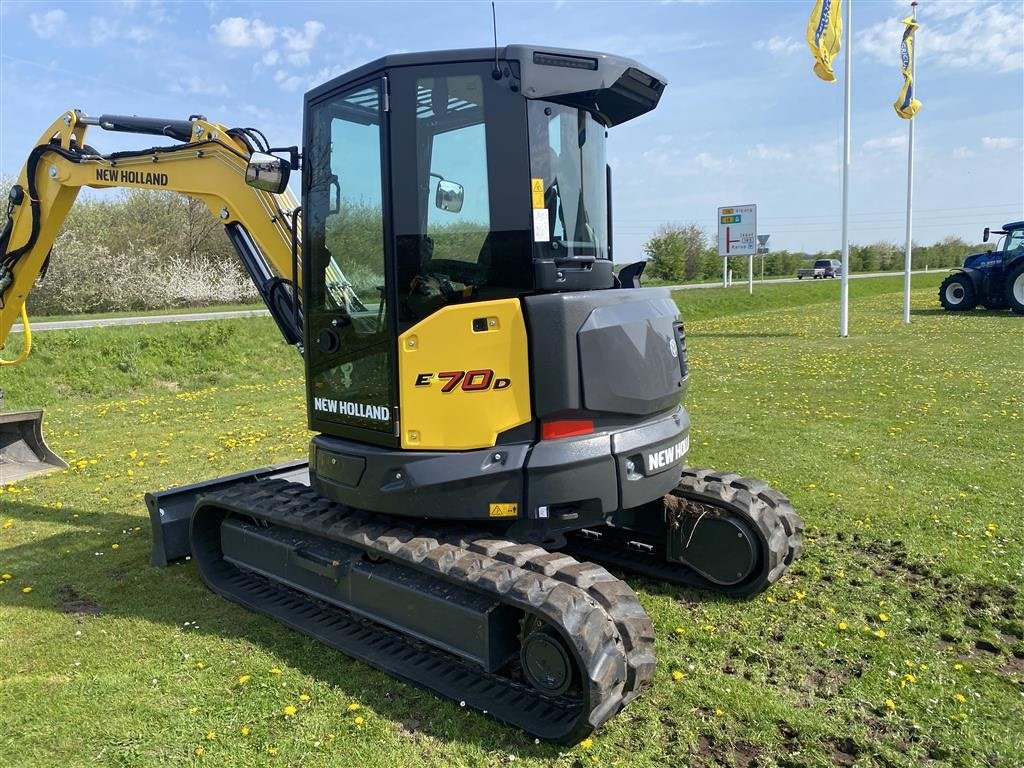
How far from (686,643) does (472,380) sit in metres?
2.08

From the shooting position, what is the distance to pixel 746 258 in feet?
226

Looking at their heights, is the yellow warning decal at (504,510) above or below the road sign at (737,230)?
below

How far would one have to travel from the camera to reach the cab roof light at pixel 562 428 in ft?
13.2

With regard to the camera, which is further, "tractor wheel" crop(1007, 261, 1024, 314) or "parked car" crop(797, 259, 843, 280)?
"parked car" crop(797, 259, 843, 280)

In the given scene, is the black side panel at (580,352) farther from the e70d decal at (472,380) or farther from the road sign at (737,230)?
Answer: the road sign at (737,230)

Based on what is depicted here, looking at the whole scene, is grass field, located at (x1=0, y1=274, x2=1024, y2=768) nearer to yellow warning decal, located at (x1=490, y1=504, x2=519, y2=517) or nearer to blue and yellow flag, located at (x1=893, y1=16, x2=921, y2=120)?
yellow warning decal, located at (x1=490, y1=504, x2=519, y2=517)

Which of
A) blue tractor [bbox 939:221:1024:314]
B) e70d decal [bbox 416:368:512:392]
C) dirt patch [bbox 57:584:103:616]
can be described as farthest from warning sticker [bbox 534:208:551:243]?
blue tractor [bbox 939:221:1024:314]

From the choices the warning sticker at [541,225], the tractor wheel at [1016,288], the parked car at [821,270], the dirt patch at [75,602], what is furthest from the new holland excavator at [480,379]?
the parked car at [821,270]

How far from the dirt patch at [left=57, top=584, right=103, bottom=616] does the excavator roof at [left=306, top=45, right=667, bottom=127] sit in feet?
12.6

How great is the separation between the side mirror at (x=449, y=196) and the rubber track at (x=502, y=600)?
5.95ft

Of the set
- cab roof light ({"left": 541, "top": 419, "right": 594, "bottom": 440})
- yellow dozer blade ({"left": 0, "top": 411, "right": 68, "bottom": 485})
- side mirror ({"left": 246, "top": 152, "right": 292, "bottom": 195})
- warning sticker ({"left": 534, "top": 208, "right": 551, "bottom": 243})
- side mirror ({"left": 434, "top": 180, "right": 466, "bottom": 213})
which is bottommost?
yellow dozer blade ({"left": 0, "top": 411, "right": 68, "bottom": 485})

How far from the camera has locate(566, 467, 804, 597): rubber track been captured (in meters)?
4.81

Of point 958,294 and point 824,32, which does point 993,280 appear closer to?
point 958,294

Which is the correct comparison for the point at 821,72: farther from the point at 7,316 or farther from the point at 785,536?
the point at 7,316
